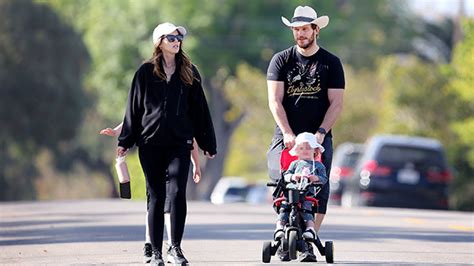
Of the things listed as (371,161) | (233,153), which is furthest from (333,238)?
(233,153)

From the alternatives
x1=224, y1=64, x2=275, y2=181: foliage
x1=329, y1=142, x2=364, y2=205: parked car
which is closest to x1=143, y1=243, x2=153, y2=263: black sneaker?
x1=329, y1=142, x2=364, y2=205: parked car

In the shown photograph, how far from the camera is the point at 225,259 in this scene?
13.5 metres

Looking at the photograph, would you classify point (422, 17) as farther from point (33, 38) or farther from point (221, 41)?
point (33, 38)

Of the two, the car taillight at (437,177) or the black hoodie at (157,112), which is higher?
the black hoodie at (157,112)

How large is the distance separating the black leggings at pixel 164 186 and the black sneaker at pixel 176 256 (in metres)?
0.06

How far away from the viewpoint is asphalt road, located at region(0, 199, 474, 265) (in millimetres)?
13711

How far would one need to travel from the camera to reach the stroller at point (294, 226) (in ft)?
39.3

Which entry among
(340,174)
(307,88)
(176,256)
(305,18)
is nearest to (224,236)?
(307,88)

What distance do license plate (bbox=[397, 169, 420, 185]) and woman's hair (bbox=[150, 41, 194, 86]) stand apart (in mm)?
16640

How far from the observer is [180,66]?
480 inches

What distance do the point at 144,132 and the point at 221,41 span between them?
47492 mm

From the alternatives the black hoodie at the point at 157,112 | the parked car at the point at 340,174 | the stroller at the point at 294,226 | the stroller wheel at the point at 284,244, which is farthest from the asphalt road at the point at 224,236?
the parked car at the point at 340,174

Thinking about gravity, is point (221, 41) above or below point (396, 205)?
above

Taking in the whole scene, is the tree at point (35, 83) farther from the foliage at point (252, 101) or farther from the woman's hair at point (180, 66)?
the woman's hair at point (180, 66)
